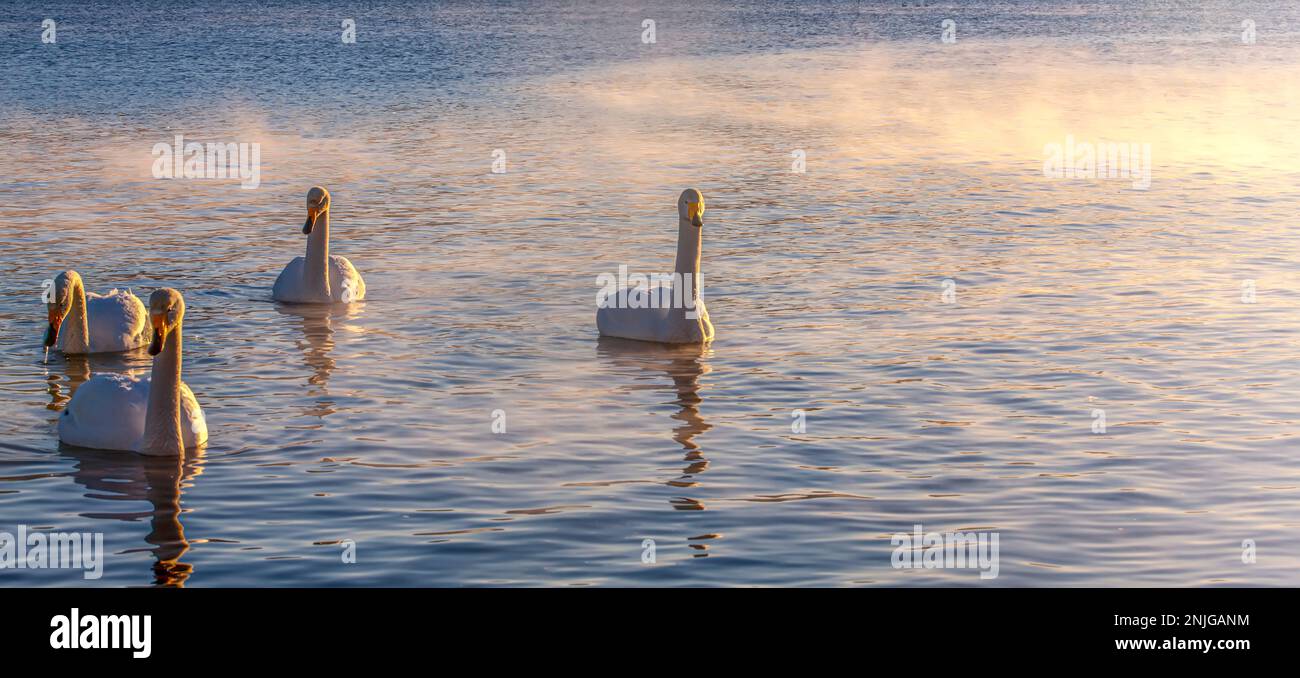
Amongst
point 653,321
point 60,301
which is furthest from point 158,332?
point 653,321

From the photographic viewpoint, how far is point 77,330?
51.5 feet

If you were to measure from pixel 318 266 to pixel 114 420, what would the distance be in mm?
5778

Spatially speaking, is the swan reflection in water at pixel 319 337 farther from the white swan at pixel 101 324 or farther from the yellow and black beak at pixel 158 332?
the yellow and black beak at pixel 158 332

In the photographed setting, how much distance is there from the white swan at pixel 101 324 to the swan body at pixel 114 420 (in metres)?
2.60

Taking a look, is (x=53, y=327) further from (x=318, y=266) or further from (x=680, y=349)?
(x=680, y=349)

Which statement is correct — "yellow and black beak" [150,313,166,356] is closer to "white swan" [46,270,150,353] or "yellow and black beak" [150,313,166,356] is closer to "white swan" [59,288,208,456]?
"white swan" [59,288,208,456]

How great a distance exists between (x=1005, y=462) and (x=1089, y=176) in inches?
675

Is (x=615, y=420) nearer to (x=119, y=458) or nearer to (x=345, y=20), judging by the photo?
(x=119, y=458)

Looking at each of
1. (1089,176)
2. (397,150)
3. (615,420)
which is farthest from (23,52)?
(615,420)

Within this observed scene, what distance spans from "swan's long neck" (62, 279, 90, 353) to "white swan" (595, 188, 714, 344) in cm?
454

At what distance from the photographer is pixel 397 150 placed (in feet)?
105

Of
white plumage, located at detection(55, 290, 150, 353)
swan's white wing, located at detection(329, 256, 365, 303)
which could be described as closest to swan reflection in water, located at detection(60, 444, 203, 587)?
white plumage, located at detection(55, 290, 150, 353)

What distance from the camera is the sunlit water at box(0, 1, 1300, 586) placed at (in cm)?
1104
